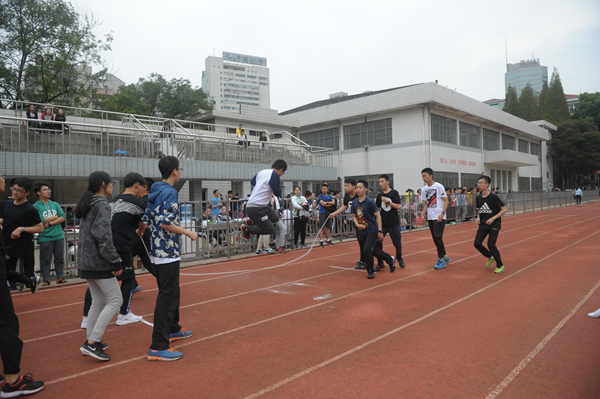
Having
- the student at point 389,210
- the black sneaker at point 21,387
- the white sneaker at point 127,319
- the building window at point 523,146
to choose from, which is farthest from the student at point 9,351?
the building window at point 523,146

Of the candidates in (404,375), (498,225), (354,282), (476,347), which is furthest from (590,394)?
(498,225)

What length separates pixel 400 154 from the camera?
30.6 m

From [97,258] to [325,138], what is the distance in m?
33.1

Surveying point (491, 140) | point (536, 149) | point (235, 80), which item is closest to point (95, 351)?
point (491, 140)

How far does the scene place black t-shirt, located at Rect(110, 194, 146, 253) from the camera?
500 centimetres

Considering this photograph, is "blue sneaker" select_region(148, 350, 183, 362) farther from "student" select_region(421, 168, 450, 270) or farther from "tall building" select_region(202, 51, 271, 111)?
"tall building" select_region(202, 51, 271, 111)

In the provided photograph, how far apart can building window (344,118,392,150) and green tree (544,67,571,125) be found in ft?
186

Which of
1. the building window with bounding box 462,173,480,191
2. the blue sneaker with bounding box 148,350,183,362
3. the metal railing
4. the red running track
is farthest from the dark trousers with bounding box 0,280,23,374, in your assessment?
the building window with bounding box 462,173,480,191

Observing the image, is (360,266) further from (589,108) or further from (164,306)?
(589,108)

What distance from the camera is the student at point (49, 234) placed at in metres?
7.71

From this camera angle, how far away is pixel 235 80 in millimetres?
141375

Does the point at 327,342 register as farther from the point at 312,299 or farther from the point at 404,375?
the point at 312,299

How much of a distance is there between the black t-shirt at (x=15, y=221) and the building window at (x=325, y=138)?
30.1 metres

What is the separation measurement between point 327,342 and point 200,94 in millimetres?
57324
